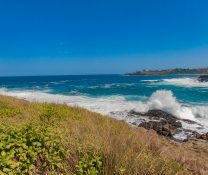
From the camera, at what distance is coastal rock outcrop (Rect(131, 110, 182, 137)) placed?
1770 cm

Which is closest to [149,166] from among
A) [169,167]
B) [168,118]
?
[169,167]

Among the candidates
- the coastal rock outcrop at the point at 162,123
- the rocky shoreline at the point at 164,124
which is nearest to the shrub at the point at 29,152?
the rocky shoreline at the point at 164,124

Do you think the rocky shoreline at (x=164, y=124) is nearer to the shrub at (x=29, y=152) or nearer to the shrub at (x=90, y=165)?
the shrub at (x=90, y=165)

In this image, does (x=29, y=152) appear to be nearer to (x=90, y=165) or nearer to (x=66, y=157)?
(x=66, y=157)

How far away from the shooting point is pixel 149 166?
5168mm

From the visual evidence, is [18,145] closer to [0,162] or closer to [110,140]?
[0,162]

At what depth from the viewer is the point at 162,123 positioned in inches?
805

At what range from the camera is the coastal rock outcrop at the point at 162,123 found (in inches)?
697

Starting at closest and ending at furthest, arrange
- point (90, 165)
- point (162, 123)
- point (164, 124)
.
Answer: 1. point (90, 165)
2. point (164, 124)
3. point (162, 123)

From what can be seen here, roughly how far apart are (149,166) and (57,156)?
1574 mm

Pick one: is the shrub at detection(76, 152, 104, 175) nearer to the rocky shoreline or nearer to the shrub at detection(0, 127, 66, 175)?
the shrub at detection(0, 127, 66, 175)

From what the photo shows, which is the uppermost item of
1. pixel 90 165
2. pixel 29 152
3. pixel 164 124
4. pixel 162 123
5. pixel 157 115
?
pixel 29 152

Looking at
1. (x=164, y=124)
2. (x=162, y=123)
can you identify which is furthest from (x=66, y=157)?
(x=162, y=123)

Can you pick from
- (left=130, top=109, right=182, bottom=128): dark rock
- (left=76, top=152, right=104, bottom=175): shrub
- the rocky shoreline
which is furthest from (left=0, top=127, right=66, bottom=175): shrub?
(left=130, top=109, right=182, bottom=128): dark rock
